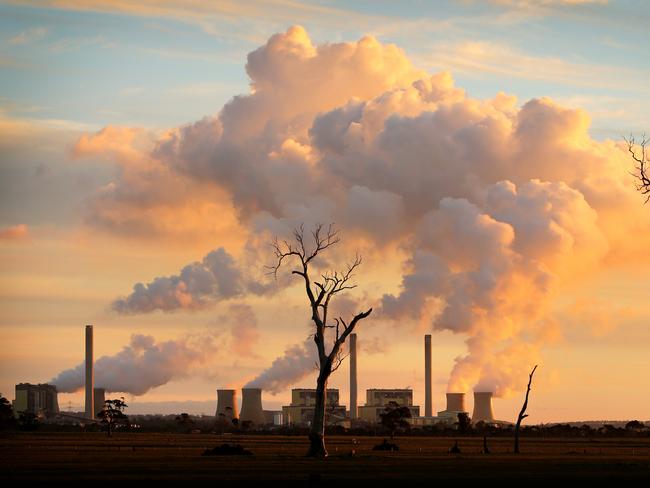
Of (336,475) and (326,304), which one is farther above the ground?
(326,304)

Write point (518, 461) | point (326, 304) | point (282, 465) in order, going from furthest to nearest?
point (326, 304), point (518, 461), point (282, 465)

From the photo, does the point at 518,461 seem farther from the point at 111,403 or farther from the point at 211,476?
the point at 111,403

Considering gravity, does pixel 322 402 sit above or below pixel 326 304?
below

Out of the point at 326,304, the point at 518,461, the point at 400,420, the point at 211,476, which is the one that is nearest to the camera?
the point at 211,476

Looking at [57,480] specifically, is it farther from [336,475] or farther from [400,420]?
[400,420]

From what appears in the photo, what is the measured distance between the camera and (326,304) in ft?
266

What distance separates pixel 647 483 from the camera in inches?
2056

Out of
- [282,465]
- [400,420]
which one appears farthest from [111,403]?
[282,465]

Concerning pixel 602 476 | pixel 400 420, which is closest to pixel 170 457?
pixel 602 476

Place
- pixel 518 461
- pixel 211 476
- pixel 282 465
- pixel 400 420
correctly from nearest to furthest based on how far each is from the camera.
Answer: pixel 211 476 → pixel 282 465 → pixel 518 461 → pixel 400 420

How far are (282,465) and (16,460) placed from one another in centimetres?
1526

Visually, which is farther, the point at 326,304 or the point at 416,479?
the point at 326,304

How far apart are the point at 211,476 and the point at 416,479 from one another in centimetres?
897

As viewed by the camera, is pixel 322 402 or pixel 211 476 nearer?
pixel 211 476
